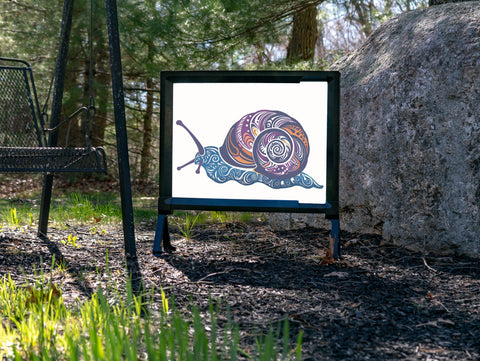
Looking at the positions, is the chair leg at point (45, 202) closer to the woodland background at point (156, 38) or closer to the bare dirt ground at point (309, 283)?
the bare dirt ground at point (309, 283)

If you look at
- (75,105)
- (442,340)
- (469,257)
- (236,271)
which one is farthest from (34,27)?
(442,340)

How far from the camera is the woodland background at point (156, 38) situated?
617 centimetres

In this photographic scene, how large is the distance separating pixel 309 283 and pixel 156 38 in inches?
198

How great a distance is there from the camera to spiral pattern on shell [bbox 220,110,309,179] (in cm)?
297

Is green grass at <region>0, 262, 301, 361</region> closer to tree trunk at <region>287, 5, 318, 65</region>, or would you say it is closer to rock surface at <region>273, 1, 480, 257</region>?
rock surface at <region>273, 1, 480, 257</region>

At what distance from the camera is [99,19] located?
284 inches

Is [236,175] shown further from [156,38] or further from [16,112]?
[156,38]

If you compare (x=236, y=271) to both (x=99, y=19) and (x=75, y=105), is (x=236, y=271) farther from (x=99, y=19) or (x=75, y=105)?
(x=75, y=105)

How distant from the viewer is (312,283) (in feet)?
7.89

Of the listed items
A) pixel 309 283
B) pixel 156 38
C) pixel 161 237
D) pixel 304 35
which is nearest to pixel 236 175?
pixel 161 237

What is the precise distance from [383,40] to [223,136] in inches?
60.0

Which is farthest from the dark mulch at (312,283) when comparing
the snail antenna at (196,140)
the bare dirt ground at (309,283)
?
the snail antenna at (196,140)

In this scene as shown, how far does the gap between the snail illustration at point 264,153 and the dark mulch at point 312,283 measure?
19.7 inches

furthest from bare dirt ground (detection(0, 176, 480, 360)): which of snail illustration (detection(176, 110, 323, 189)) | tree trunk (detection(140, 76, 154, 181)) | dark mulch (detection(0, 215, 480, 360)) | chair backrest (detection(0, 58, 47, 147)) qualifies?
tree trunk (detection(140, 76, 154, 181))
